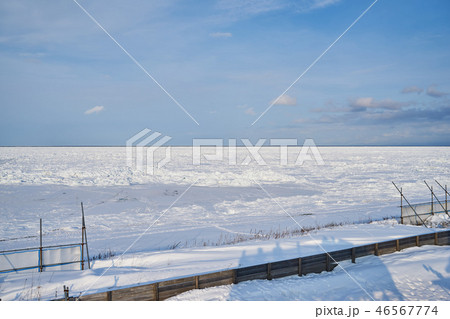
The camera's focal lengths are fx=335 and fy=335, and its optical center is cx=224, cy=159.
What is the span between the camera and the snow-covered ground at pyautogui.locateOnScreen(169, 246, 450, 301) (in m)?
8.62

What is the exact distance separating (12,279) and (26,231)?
27.3 ft

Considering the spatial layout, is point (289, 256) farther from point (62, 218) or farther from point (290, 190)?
point (290, 190)

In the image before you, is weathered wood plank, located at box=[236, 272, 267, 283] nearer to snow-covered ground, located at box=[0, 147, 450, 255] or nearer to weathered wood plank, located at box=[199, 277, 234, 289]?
weathered wood plank, located at box=[199, 277, 234, 289]

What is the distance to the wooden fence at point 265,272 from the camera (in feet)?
26.2

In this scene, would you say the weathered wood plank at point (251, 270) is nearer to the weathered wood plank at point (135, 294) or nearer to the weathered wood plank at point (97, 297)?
the weathered wood plank at point (135, 294)

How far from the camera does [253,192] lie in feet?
95.4

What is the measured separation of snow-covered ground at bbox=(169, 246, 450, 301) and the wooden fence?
6.7 inches

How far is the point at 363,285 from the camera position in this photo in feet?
30.9

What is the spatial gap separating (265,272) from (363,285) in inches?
108

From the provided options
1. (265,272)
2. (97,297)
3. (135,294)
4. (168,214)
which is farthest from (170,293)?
(168,214)

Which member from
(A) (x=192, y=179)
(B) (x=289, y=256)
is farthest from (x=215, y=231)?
(A) (x=192, y=179)

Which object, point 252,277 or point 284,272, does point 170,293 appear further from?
point 284,272

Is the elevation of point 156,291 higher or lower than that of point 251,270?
lower

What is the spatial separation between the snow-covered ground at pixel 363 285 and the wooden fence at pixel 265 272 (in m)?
0.17
